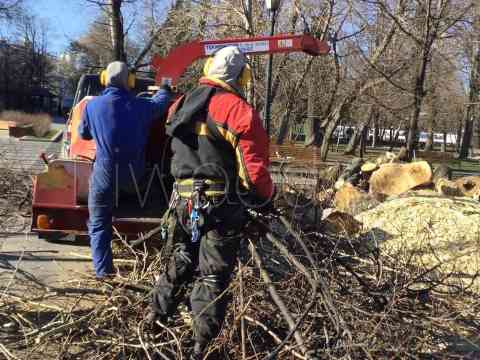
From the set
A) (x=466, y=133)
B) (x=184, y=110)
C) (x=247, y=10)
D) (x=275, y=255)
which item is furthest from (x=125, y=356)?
(x=466, y=133)

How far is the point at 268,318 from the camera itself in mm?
3369

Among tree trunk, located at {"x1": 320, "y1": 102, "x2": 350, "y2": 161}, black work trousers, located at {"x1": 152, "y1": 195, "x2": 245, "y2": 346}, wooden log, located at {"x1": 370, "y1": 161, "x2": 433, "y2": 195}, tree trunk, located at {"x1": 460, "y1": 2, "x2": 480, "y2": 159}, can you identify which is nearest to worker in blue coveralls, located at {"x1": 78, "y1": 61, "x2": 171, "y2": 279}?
black work trousers, located at {"x1": 152, "y1": 195, "x2": 245, "y2": 346}

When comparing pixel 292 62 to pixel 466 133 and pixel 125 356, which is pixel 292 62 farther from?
pixel 466 133

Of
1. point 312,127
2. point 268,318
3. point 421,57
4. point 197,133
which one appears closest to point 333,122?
point 312,127

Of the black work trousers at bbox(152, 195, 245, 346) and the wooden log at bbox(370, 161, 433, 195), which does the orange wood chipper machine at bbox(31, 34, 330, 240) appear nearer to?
the black work trousers at bbox(152, 195, 245, 346)

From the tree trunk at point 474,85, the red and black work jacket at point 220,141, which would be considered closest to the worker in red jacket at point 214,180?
the red and black work jacket at point 220,141

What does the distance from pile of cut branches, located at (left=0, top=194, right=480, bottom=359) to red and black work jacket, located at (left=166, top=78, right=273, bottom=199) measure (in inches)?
21.3

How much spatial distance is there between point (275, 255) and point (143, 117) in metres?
1.74

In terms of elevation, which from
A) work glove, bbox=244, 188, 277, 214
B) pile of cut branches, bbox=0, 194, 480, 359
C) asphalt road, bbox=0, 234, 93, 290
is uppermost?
work glove, bbox=244, 188, 277, 214

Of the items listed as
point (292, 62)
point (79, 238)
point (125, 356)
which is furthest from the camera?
point (292, 62)

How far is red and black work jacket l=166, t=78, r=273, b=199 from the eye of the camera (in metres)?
2.92

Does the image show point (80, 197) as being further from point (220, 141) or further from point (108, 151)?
point (220, 141)

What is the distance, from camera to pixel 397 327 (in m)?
3.05

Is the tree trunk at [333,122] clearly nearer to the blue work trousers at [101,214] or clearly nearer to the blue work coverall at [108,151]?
the blue work coverall at [108,151]
